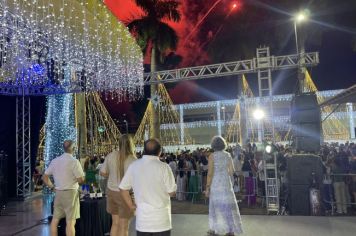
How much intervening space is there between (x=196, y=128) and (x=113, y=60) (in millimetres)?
31372

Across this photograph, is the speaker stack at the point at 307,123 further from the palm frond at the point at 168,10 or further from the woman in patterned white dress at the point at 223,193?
the palm frond at the point at 168,10

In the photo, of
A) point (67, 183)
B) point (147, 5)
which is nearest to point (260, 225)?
point (67, 183)

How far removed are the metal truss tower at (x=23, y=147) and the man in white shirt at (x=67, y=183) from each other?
21.9 feet

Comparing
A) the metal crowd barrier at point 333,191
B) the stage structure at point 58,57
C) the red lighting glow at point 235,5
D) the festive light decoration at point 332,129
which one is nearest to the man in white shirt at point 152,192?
the stage structure at point 58,57

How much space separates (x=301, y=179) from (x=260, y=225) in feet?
6.08

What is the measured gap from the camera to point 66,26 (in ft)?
25.2

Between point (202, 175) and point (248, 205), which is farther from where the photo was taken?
point (202, 175)

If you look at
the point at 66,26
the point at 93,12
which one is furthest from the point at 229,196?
the point at 66,26

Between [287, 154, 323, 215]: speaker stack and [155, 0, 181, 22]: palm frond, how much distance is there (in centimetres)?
1299

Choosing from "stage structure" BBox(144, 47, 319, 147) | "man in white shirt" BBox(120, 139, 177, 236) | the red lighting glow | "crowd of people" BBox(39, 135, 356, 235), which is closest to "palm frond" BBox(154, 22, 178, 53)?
"stage structure" BBox(144, 47, 319, 147)

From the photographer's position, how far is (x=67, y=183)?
200 inches

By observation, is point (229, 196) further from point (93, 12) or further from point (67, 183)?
point (93, 12)

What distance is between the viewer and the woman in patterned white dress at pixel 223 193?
18.5 feet

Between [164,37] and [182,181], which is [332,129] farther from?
[182,181]
